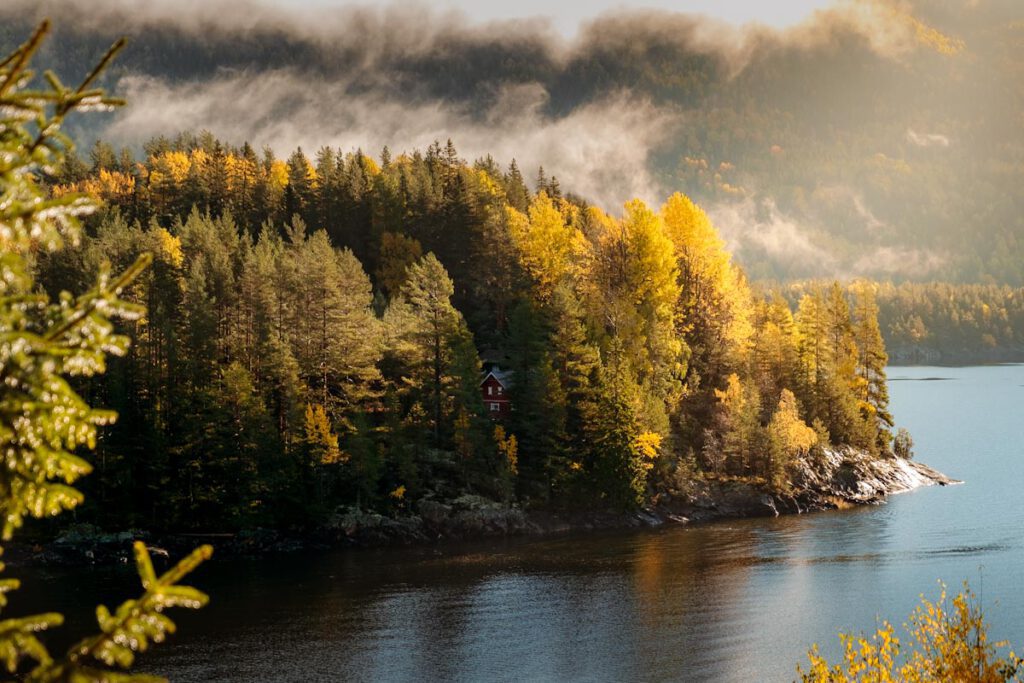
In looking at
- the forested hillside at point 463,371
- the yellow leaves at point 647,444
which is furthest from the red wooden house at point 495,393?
the yellow leaves at point 647,444

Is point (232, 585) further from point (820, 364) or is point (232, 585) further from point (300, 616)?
point (820, 364)

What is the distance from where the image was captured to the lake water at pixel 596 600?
168 feet

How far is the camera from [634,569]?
232 feet

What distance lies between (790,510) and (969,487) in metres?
23.3

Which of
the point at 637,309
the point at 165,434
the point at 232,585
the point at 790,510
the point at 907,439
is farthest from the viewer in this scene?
the point at 907,439

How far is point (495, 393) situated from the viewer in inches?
3688

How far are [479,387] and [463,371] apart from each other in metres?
3.04

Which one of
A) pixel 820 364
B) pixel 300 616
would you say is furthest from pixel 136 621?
pixel 820 364

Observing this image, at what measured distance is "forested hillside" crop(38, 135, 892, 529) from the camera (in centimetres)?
8069

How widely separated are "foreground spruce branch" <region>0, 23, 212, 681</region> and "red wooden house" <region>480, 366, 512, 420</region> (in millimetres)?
84417

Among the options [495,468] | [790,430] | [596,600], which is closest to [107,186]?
[495,468]

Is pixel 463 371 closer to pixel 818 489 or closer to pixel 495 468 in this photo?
pixel 495 468

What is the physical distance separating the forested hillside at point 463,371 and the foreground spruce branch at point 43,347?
238 ft

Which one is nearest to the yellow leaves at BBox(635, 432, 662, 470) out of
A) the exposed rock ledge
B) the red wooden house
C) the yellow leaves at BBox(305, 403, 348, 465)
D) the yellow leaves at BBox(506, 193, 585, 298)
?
the exposed rock ledge
